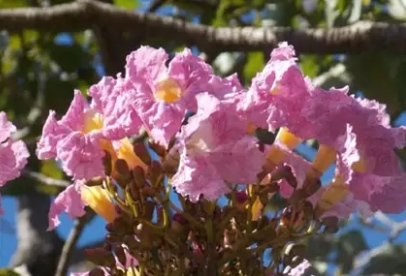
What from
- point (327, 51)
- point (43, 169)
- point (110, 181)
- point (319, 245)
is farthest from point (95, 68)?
point (110, 181)

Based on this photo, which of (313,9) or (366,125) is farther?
(313,9)

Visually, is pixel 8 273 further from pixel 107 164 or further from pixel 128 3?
pixel 128 3

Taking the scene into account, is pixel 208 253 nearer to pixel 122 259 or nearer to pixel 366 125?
pixel 122 259

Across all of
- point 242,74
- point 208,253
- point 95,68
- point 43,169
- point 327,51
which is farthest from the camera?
point 95,68

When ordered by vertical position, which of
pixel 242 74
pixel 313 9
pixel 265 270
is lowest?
pixel 242 74

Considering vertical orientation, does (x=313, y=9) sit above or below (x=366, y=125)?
below

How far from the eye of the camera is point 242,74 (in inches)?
90.4

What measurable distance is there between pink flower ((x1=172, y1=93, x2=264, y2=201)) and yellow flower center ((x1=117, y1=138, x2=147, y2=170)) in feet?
0.34

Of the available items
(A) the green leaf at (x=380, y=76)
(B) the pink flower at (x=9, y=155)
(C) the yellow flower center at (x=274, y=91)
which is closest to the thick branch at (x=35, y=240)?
(A) the green leaf at (x=380, y=76)

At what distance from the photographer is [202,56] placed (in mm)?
2047

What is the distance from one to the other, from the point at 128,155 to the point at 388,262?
3.62ft

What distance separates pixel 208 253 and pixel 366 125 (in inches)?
9.0

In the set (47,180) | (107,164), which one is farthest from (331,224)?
(47,180)

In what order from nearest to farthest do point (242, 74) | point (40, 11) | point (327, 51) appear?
point (327, 51), point (40, 11), point (242, 74)
